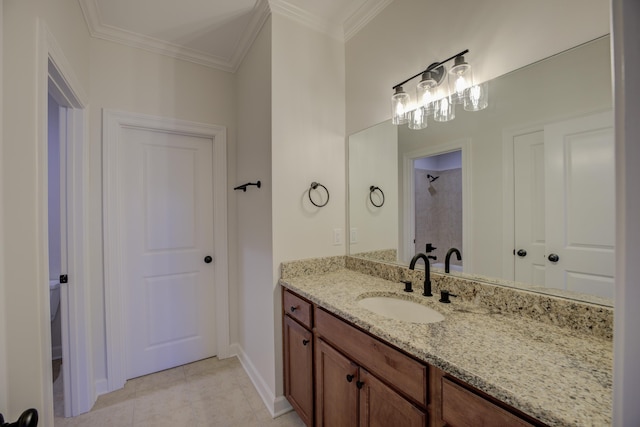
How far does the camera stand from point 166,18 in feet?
6.14

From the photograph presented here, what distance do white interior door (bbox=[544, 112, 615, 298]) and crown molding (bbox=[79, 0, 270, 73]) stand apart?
5.91 ft

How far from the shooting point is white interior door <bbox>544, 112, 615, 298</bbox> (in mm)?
949

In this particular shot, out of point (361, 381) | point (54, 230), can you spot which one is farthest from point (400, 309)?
point (54, 230)

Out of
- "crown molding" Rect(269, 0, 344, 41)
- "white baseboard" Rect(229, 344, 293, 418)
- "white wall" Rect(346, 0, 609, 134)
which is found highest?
"crown molding" Rect(269, 0, 344, 41)

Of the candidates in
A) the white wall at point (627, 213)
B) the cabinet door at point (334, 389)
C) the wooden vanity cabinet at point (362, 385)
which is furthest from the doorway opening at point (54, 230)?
the white wall at point (627, 213)

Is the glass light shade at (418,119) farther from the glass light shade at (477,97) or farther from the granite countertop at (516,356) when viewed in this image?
the granite countertop at (516,356)

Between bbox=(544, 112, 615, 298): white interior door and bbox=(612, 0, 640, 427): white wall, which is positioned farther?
bbox=(544, 112, 615, 298): white interior door

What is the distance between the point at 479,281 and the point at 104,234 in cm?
240

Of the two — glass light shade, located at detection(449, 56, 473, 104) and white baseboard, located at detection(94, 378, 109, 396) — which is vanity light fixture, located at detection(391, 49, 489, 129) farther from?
white baseboard, located at detection(94, 378, 109, 396)

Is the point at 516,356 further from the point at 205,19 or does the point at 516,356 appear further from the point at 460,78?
the point at 205,19

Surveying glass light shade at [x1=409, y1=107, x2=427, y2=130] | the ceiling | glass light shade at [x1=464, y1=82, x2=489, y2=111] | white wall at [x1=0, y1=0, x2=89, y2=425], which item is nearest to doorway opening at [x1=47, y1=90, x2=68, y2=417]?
the ceiling

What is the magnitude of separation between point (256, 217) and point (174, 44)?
155 centimetres

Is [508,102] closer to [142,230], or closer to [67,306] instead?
[142,230]

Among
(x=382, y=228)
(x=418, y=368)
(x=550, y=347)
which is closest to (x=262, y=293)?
(x=382, y=228)
